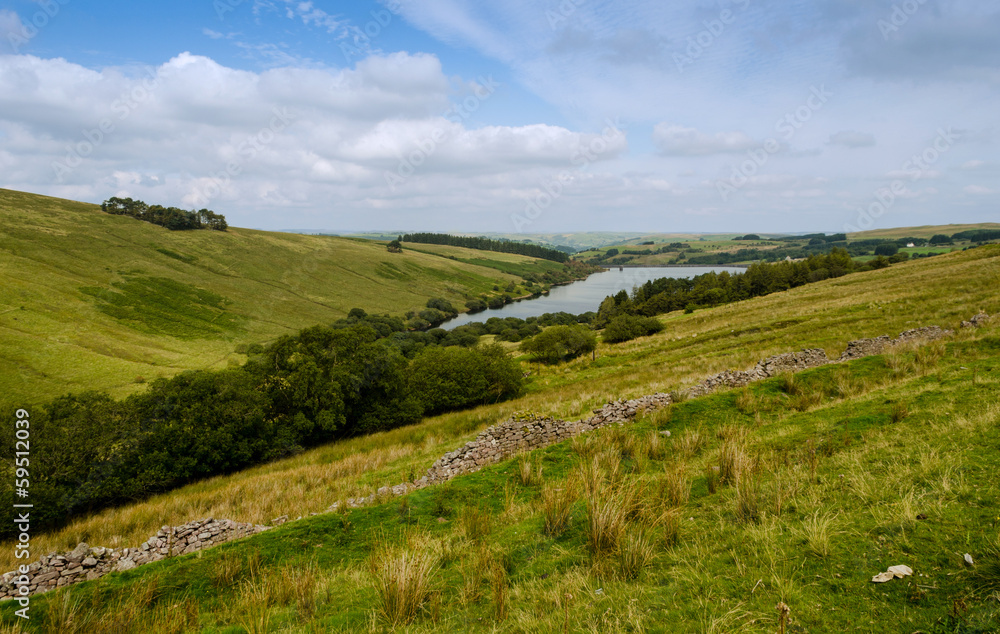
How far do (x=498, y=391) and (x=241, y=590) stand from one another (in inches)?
866

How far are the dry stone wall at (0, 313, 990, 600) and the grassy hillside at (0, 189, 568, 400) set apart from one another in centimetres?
4311

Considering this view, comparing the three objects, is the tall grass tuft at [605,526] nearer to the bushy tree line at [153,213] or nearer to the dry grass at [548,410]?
the dry grass at [548,410]

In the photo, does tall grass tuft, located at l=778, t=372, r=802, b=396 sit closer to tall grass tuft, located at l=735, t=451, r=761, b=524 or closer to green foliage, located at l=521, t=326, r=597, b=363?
tall grass tuft, located at l=735, t=451, r=761, b=524

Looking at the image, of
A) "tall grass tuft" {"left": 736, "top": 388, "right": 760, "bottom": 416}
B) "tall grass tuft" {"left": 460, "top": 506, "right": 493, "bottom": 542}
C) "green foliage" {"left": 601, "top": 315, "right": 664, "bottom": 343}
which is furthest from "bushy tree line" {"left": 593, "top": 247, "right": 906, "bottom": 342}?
"tall grass tuft" {"left": 460, "top": 506, "right": 493, "bottom": 542}

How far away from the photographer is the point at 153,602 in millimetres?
6109

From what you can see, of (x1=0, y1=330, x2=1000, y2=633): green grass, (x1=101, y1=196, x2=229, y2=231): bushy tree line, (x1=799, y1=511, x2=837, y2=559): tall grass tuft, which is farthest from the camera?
(x1=101, y1=196, x2=229, y2=231): bushy tree line

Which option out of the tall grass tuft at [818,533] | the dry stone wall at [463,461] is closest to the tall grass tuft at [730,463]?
the tall grass tuft at [818,533]

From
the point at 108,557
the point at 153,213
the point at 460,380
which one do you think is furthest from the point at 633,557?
the point at 153,213

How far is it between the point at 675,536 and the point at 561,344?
36.1m

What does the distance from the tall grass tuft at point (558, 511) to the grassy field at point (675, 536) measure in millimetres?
50

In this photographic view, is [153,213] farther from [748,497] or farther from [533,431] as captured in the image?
[748,497]

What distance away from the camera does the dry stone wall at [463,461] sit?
308 inches

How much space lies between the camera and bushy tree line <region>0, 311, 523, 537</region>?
15.9 m

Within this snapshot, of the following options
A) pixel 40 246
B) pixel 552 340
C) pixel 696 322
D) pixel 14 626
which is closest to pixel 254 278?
pixel 40 246
